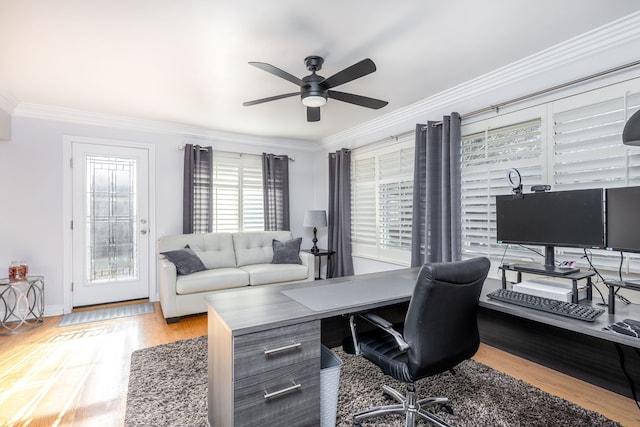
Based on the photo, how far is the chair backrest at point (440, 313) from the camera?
1400mm

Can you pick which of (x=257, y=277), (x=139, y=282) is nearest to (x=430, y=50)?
(x=257, y=277)

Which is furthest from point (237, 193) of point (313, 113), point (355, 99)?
point (355, 99)

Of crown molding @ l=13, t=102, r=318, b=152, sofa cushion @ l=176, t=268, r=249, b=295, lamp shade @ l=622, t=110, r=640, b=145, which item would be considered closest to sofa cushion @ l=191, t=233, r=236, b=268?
sofa cushion @ l=176, t=268, r=249, b=295

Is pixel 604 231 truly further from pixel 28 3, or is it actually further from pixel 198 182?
pixel 198 182

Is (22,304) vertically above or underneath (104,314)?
above

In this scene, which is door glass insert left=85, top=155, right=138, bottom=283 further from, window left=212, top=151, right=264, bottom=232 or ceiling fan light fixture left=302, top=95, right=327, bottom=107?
ceiling fan light fixture left=302, top=95, right=327, bottom=107

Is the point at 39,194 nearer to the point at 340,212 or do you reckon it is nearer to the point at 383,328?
the point at 340,212

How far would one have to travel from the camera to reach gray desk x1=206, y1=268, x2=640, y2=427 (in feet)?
4.15

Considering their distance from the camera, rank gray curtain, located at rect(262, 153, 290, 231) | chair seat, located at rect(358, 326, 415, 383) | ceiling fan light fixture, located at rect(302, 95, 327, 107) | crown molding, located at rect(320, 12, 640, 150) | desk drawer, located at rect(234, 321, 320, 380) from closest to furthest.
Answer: desk drawer, located at rect(234, 321, 320, 380) < chair seat, located at rect(358, 326, 415, 383) < crown molding, located at rect(320, 12, 640, 150) < ceiling fan light fixture, located at rect(302, 95, 327, 107) < gray curtain, located at rect(262, 153, 290, 231)

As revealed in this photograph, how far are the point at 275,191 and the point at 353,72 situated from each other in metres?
3.17

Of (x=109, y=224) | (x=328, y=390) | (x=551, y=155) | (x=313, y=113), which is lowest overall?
(x=328, y=390)

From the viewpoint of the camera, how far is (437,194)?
10.5 ft

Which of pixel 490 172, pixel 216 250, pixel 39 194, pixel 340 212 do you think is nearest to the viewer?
pixel 490 172

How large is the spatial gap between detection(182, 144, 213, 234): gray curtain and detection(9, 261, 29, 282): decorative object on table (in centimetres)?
165
